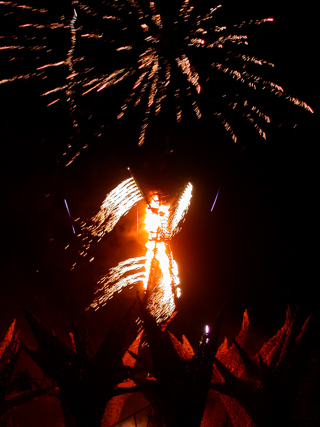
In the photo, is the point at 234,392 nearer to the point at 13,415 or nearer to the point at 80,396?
the point at 80,396

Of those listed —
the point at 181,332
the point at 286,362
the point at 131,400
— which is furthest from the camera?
the point at 131,400

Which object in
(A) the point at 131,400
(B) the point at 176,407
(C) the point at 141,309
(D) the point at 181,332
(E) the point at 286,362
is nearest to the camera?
(B) the point at 176,407

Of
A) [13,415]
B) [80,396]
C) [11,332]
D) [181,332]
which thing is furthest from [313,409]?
[13,415]

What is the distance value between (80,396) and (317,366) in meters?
4.74

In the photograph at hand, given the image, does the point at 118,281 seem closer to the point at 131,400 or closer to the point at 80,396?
the point at 80,396

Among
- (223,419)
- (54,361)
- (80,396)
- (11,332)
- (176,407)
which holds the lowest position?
(223,419)

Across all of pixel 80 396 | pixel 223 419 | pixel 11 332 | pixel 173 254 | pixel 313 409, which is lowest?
pixel 313 409

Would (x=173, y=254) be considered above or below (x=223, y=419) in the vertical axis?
above

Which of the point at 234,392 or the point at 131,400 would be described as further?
the point at 131,400

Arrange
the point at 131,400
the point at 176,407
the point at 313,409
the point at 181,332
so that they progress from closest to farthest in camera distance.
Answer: the point at 176,407
the point at 313,409
the point at 181,332
the point at 131,400

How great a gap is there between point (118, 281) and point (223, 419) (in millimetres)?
4555

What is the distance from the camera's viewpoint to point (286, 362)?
20.1ft

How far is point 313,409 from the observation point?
273 inches

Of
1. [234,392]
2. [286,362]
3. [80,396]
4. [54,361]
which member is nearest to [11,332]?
[54,361]
